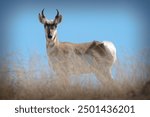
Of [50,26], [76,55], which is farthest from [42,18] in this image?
[76,55]

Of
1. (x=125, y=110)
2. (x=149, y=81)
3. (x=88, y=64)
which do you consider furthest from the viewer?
(x=88, y=64)

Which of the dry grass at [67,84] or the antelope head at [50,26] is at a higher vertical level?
the antelope head at [50,26]

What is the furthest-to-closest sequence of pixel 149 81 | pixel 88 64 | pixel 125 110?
pixel 88 64 < pixel 149 81 < pixel 125 110

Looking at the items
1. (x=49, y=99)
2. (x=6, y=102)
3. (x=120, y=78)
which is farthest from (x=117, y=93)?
(x=6, y=102)

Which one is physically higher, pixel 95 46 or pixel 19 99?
pixel 95 46

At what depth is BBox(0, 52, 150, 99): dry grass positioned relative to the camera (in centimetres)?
734

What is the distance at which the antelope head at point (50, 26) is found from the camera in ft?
25.8

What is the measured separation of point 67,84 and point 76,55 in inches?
36.5

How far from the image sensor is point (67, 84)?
7453mm

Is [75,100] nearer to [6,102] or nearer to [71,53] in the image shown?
[6,102]

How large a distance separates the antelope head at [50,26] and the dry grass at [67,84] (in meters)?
0.46

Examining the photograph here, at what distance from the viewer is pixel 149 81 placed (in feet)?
24.6

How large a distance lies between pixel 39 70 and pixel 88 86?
63 centimetres

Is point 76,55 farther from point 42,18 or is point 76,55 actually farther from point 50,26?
point 42,18
